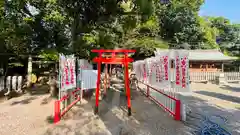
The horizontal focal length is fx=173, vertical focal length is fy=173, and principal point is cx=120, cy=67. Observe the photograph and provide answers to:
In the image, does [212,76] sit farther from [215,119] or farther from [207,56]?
[215,119]

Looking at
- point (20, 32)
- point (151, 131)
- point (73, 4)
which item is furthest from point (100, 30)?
point (151, 131)

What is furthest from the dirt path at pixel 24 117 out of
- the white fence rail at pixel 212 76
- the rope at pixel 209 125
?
the white fence rail at pixel 212 76

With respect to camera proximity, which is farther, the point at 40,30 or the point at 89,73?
the point at 40,30

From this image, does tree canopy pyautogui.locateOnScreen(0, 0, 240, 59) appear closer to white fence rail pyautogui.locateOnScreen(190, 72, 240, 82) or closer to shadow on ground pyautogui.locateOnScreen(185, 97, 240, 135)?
shadow on ground pyautogui.locateOnScreen(185, 97, 240, 135)

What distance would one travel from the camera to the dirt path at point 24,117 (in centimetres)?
428

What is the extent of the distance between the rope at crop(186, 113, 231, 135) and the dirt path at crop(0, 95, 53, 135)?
12.6ft

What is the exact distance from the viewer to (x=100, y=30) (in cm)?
909

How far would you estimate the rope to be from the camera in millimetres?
3930

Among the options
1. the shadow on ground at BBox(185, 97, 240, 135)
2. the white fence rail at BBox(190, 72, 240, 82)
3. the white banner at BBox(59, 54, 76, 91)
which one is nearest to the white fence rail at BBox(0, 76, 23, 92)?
the white banner at BBox(59, 54, 76, 91)

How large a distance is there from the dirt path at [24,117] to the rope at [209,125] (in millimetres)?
3839

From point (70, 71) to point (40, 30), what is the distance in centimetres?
529

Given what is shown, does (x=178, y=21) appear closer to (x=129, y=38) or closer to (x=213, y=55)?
(x=213, y=55)

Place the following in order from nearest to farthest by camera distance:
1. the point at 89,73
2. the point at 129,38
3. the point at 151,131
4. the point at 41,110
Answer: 1. the point at 151,131
2. the point at 41,110
3. the point at 89,73
4. the point at 129,38

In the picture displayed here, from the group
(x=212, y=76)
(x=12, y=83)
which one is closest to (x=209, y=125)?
(x=12, y=83)
